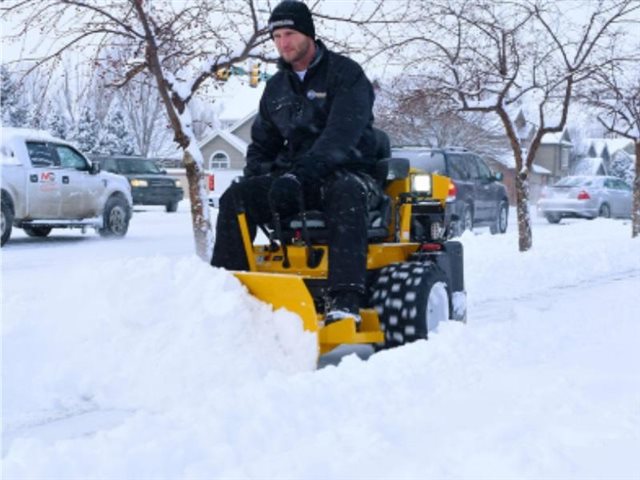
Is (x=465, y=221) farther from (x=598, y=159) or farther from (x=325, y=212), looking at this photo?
(x=598, y=159)

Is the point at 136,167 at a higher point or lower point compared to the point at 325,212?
higher

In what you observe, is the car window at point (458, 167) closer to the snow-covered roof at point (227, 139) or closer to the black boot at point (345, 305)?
the black boot at point (345, 305)

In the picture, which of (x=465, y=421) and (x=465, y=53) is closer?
(x=465, y=421)

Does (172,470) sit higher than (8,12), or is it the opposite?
(8,12)

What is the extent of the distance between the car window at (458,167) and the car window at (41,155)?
6.69m

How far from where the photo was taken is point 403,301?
17.6 feet

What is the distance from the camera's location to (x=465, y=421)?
405 cm

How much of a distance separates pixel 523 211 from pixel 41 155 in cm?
679

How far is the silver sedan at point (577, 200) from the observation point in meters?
25.3

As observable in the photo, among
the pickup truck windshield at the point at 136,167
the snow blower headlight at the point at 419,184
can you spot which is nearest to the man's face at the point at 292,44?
the snow blower headlight at the point at 419,184

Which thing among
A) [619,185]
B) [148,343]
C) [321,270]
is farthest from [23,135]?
[619,185]

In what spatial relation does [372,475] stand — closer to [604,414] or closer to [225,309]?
[604,414]

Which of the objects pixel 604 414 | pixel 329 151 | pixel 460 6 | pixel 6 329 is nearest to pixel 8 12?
pixel 6 329

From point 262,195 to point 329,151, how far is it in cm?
49
